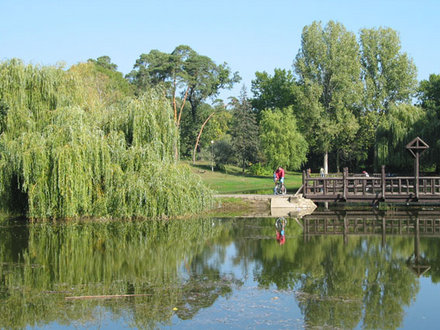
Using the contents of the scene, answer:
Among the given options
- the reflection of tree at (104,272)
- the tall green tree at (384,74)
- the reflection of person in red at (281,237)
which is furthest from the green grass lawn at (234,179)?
the reflection of tree at (104,272)

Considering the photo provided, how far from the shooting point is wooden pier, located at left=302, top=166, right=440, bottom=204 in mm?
27156

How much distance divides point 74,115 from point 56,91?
277 cm

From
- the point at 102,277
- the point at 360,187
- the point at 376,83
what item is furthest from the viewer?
the point at 376,83

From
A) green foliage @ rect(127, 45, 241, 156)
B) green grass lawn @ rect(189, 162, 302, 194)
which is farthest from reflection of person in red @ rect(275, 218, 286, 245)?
green foliage @ rect(127, 45, 241, 156)

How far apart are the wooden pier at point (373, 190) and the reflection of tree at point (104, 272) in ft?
30.7

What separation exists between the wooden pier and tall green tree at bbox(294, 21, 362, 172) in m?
27.5

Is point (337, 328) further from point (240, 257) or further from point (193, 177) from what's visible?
point (193, 177)

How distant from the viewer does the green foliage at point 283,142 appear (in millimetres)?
57344

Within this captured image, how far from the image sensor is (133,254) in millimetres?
15523

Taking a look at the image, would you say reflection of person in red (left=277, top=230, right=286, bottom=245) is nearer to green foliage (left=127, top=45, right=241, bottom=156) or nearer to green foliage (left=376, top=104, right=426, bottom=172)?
green foliage (left=376, top=104, right=426, bottom=172)

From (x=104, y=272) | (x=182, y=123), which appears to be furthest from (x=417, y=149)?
(x=182, y=123)

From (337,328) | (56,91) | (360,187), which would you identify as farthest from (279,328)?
(360,187)

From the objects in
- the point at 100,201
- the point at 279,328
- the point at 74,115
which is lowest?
the point at 279,328

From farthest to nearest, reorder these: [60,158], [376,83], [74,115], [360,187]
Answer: [376,83] → [360,187] → [74,115] → [60,158]
